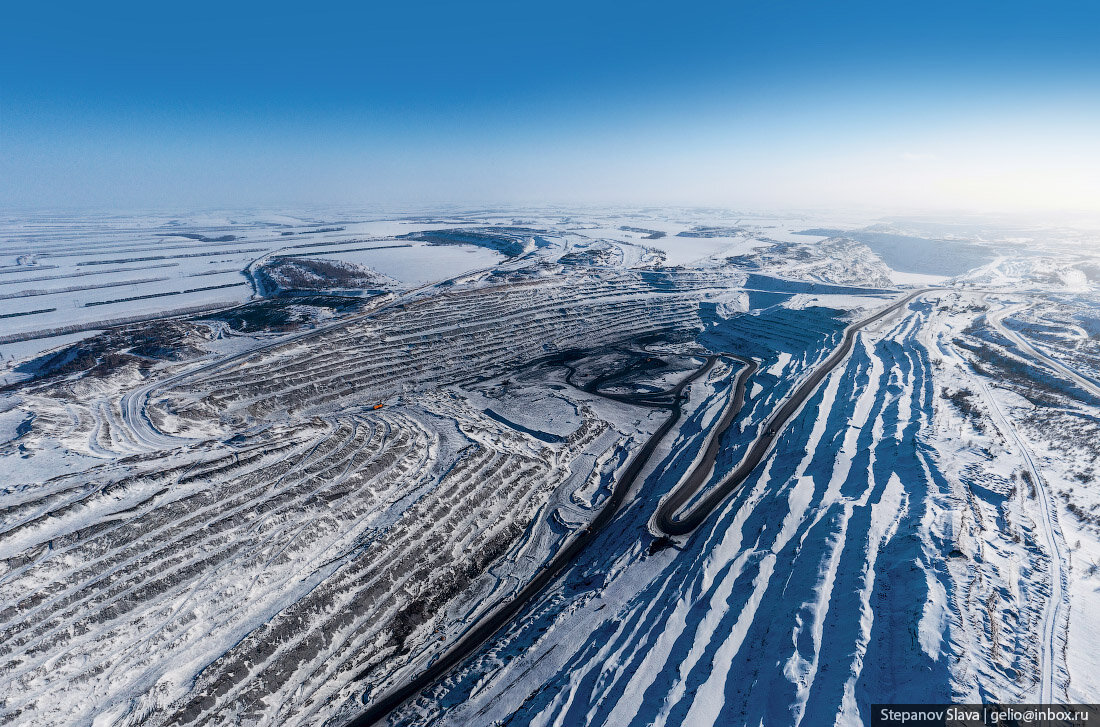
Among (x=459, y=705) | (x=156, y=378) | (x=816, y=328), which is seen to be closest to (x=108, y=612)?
(x=459, y=705)

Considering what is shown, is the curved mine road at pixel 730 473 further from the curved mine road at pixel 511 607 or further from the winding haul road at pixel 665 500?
the curved mine road at pixel 511 607

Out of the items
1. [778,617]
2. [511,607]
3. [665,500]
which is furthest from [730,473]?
[511,607]

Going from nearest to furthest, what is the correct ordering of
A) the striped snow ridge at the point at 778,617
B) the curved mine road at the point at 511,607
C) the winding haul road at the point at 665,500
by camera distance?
1. the striped snow ridge at the point at 778,617
2. the curved mine road at the point at 511,607
3. the winding haul road at the point at 665,500

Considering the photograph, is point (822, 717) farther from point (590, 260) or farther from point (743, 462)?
point (590, 260)

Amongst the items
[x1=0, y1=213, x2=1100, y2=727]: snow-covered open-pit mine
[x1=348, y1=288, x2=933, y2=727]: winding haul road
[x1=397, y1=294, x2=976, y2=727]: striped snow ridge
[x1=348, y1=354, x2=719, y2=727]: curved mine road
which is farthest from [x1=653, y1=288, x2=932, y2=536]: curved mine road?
[x1=348, y1=354, x2=719, y2=727]: curved mine road

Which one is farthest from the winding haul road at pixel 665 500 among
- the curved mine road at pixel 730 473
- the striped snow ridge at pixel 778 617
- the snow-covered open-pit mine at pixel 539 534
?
the striped snow ridge at pixel 778 617

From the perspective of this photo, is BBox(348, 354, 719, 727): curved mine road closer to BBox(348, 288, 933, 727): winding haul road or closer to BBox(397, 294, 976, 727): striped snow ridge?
BBox(348, 288, 933, 727): winding haul road
